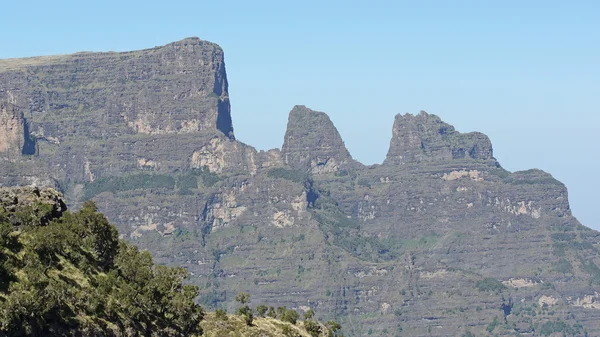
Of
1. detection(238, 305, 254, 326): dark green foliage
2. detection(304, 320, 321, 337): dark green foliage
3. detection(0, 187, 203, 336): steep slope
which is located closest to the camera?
detection(0, 187, 203, 336): steep slope

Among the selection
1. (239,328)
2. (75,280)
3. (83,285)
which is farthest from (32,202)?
(239,328)

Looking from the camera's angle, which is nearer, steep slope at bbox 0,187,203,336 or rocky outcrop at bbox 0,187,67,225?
steep slope at bbox 0,187,203,336

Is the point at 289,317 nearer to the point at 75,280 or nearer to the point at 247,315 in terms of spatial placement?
the point at 247,315

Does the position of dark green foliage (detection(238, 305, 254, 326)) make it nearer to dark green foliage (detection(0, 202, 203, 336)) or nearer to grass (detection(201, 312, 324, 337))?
grass (detection(201, 312, 324, 337))

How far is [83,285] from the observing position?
143375mm

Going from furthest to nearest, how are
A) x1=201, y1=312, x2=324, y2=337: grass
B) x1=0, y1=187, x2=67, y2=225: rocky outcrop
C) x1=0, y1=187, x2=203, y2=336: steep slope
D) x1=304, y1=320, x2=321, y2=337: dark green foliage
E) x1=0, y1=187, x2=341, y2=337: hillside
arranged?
x1=304, y1=320, x2=321, y2=337: dark green foliage → x1=201, y1=312, x2=324, y2=337: grass → x1=0, y1=187, x2=67, y2=225: rocky outcrop → x1=0, y1=187, x2=341, y2=337: hillside → x1=0, y1=187, x2=203, y2=336: steep slope

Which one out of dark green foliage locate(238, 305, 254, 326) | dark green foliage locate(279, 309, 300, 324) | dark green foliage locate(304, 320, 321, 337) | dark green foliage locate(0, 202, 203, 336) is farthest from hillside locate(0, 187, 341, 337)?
dark green foliage locate(279, 309, 300, 324)

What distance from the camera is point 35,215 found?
150125mm

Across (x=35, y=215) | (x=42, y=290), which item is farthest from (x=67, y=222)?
(x=42, y=290)

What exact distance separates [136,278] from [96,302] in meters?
18.6

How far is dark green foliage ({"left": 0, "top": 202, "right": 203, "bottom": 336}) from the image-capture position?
125 meters

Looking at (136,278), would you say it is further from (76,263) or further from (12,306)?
(12,306)

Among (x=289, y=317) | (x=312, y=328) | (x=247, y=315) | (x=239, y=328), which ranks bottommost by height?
(x=312, y=328)

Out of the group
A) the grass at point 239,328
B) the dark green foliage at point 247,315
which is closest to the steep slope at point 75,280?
the grass at point 239,328
